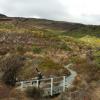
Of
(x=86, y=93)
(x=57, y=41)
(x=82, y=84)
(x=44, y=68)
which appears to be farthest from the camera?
(x=57, y=41)

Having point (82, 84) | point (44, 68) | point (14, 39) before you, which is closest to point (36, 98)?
point (82, 84)

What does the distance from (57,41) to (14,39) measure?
50.1 feet

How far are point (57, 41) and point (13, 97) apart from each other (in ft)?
281

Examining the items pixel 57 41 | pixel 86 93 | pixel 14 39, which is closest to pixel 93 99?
pixel 86 93

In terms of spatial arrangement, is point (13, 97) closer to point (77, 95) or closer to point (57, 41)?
point (77, 95)

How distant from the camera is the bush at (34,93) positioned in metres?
29.4

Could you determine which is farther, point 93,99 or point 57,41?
point 57,41

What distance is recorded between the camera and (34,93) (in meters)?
29.8

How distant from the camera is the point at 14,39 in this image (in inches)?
4080

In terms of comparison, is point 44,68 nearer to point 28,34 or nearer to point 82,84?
point 82,84

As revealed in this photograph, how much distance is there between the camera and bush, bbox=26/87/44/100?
2939cm

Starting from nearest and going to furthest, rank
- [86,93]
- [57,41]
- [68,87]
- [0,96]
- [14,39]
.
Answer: [0,96] < [86,93] < [68,87] < [14,39] < [57,41]

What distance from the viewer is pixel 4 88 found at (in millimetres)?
31031

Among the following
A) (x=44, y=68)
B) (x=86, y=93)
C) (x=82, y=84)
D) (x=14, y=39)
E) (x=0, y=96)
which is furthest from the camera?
(x=14, y=39)
